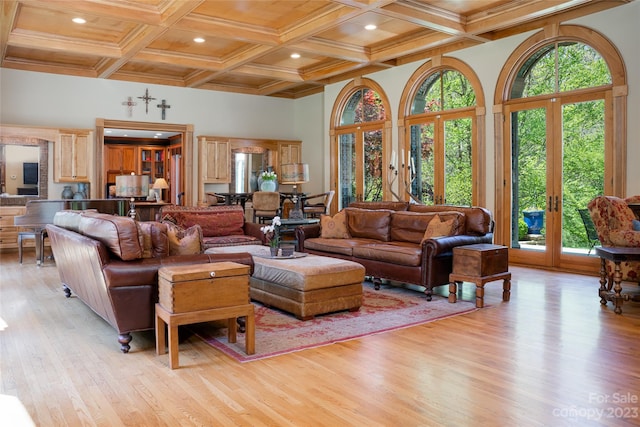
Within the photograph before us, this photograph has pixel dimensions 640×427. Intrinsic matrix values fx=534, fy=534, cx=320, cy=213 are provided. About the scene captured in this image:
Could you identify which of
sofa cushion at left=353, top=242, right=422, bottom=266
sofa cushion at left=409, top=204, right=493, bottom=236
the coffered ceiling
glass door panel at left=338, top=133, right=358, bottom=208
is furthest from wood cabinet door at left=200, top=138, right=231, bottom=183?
sofa cushion at left=409, top=204, right=493, bottom=236

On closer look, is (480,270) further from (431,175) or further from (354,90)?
(354,90)

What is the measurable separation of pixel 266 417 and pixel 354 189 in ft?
25.8

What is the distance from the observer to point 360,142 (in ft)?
32.7

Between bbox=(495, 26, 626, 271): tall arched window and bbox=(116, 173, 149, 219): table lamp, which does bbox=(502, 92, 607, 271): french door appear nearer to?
bbox=(495, 26, 626, 271): tall arched window

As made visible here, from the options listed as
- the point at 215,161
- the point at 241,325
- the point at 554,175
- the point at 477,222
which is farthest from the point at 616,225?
the point at 215,161

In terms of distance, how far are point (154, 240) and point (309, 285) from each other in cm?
128

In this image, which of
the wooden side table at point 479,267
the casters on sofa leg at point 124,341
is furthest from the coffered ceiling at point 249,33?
the casters on sofa leg at point 124,341

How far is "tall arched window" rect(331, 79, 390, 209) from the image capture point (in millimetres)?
9578

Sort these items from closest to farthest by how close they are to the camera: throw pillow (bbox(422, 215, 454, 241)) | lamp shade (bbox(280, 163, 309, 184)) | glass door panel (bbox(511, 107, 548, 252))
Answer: throw pillow (bbox(422, 215, 454, 241)) → glass door panel (bbox(511, 107, 548, 252)) → lamp shade (bbox(280, 163, 309, 184))

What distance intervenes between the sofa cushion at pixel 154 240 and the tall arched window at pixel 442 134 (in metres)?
4.74

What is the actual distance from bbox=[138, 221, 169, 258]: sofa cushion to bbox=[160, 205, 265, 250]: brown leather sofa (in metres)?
2.41

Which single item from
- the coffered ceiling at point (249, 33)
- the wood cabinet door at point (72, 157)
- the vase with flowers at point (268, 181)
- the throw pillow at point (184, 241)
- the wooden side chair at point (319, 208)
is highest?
the coffered ceiling at point (249, 33)

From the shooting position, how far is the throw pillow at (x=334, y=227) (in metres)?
6.58

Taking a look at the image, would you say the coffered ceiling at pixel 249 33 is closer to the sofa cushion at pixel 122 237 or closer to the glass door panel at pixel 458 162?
the glass door panel at pixel 458 162
